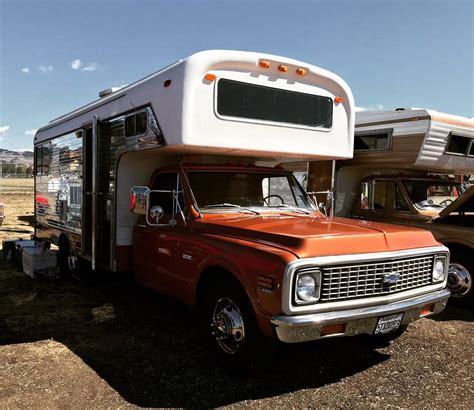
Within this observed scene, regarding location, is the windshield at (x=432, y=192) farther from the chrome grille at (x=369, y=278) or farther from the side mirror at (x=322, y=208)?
the chrome grille at (x=369, y=278)

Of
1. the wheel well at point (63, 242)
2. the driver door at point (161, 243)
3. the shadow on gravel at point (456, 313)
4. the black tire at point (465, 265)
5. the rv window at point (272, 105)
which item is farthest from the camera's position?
the wheel well at point (63, 242)

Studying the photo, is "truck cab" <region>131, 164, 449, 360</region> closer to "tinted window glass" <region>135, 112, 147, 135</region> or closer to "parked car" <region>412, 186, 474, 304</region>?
"tinted window glass" <region>135, 112, 147, 135</region>

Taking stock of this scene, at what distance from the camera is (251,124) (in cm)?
481

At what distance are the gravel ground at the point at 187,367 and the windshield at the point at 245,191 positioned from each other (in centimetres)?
152

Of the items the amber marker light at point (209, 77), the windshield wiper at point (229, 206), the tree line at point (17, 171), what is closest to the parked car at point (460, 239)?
the windshield wiper at point (229, 206)

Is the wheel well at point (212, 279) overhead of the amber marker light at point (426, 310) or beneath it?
overhead

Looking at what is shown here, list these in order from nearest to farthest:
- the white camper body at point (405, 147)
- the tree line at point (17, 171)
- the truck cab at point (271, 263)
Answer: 1. the truck cab at point (271, 263)
2. the white camper body at point (405, 147)
3. the tree line at point (17, 171)

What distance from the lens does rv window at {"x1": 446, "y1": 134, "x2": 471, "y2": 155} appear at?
7.38 metres

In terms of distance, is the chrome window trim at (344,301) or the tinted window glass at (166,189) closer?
the chrome window trim at (344,301)

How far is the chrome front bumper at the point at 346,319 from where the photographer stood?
10.9ft

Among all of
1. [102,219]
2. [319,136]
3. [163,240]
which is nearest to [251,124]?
[319,136]

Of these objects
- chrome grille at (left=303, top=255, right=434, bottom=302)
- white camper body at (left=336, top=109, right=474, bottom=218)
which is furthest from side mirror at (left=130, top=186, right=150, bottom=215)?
white camper body at (left=336, top=109, right=474, bottom=218)

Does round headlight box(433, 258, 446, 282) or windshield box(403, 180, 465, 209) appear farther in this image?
windshield box(403, 180, 465, 209)

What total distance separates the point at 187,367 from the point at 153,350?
54cm
